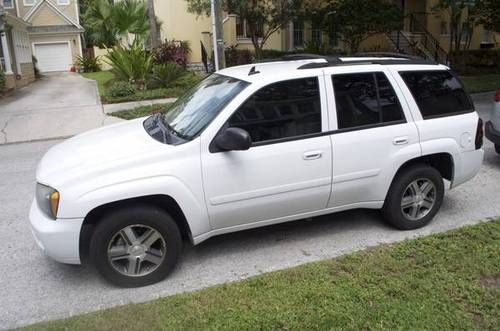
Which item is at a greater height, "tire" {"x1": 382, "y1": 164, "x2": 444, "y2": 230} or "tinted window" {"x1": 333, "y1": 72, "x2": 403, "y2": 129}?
"tinted window" {"x1": 333, "y1": 72, "x2": 403, "y2": 129}

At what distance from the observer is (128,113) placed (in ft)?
42.4

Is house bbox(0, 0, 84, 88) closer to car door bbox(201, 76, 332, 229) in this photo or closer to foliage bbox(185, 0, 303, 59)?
foliage bbox(185, 0, 303, 59)

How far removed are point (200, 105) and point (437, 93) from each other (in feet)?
7.79

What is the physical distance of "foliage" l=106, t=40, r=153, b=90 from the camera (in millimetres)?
15969

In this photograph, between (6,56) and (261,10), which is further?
(6,56)

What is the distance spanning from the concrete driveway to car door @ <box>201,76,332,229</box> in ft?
26.8

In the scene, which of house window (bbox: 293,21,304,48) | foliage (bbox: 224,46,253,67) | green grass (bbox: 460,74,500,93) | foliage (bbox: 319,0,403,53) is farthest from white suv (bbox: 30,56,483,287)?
house window (bbox: 293,21,304,48)

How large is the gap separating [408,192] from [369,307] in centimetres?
176

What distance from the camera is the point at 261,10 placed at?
18766 mm

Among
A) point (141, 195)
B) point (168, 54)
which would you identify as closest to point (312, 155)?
point (141, 195)

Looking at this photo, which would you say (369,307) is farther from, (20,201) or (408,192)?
(20,201)

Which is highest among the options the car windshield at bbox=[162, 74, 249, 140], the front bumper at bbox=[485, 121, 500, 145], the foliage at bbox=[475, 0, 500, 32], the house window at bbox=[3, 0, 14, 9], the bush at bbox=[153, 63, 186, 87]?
the house window at bbox=[3, 0, 14, 9]

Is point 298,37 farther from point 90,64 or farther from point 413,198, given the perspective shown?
point 413,198

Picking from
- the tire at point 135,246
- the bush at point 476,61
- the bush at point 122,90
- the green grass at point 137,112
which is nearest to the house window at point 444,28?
the bush at point 476,61
